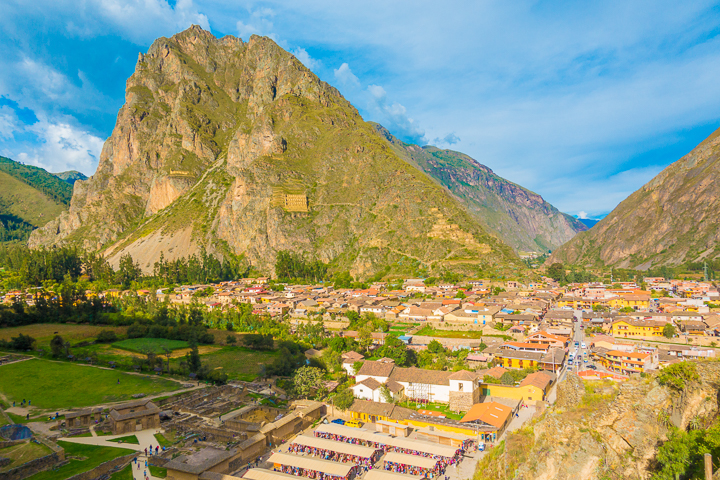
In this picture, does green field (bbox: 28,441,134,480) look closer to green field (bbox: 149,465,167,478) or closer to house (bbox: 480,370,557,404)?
green field (bbox: 149,465,167,478)

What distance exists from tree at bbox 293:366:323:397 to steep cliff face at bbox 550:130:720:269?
138 metres

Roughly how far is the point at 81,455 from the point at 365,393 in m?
22.7

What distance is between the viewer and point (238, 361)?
54.4 metres

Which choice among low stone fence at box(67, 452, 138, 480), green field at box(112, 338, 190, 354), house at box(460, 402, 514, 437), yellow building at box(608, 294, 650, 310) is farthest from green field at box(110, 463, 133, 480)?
yellow building at box(608, 294, 650, 310)

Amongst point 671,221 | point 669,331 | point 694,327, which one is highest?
point 671,221

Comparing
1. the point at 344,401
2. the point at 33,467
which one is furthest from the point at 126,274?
the point at 33,467

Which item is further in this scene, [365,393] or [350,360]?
[350,360]

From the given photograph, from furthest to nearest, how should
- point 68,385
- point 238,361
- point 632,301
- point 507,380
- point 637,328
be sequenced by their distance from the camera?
point 632,301, point 637,328, point 238,361, point 68,385, point 507,380

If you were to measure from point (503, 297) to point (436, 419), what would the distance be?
5288cm

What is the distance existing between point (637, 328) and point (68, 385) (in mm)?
69573

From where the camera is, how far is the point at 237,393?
4134 cm

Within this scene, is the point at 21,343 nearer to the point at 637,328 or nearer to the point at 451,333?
the point at 451,333

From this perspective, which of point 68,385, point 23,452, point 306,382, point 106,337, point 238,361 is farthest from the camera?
point 106,337

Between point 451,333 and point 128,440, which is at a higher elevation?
point 451,333
